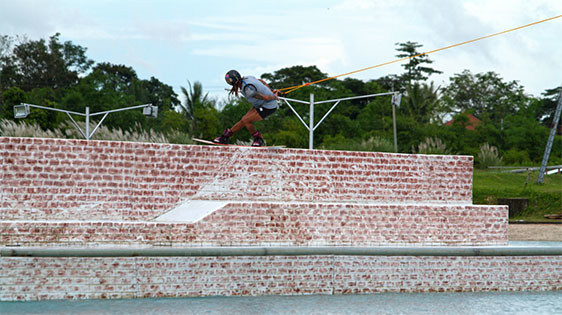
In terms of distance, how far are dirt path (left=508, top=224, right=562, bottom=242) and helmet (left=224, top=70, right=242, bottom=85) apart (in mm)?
8351

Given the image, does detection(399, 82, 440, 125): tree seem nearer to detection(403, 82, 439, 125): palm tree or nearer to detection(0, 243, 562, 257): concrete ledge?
detection(403, 82, 439, 125): palm tree

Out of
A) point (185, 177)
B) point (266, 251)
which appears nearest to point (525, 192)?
point (185, 177)

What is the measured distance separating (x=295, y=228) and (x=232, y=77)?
287cm

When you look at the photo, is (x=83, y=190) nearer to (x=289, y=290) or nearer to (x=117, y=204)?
(x=117, y=204)

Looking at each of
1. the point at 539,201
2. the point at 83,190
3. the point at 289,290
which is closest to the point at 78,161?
the point at 83,190

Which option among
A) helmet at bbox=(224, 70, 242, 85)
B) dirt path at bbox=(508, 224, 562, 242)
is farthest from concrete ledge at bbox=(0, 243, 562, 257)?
dirt path at bbox=(508, 224, 562, 242)

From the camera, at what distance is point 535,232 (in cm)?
1928

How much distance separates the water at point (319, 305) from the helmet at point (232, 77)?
4179 millimetres

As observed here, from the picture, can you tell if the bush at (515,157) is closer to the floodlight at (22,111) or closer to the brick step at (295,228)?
the floodlight at (22,111)

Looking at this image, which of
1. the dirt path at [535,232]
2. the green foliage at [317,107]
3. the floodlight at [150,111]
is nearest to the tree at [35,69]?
the green foliage at [317,107]

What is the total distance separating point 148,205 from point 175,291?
8.19 ft

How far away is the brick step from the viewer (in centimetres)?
1102

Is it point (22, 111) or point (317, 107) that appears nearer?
point (22, 111)

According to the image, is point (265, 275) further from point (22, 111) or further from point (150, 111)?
point (150, 111)
